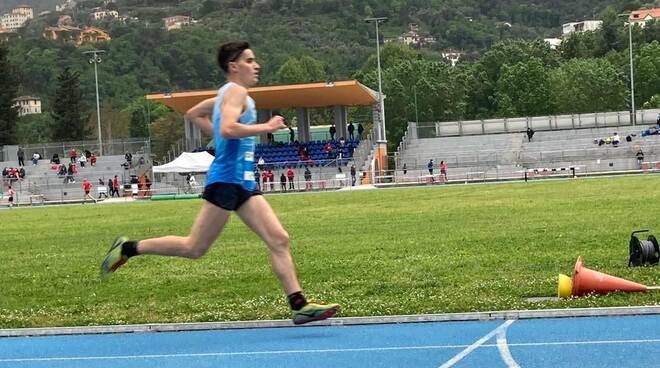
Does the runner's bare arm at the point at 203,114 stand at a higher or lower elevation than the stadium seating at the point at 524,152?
higher

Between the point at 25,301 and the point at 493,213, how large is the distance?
1466 cm

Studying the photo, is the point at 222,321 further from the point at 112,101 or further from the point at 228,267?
the point at 112,101

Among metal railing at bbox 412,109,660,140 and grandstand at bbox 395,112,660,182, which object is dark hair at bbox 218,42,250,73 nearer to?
grandstand at bbox 395,112,660,182

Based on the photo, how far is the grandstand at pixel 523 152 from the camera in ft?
187

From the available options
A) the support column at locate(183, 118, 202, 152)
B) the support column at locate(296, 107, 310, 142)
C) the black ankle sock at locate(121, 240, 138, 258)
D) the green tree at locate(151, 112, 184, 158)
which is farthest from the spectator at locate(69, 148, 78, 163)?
the black ankle sock at locate(121, 240, 138, 258)

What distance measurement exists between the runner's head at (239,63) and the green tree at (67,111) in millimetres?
105802

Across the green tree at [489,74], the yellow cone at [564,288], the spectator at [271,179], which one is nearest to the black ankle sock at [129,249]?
the yellow cone at [564,288]

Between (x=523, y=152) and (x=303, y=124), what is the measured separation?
592 inches

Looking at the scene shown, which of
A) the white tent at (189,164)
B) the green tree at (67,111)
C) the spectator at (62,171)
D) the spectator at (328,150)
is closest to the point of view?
the white tent at (189,164)

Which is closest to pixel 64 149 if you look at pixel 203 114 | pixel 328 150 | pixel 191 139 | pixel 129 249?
pixel 191 139

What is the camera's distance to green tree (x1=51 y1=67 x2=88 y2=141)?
111250 millimetres

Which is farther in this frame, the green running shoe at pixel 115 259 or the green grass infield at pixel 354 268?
the green grass infield at pixel 354 268

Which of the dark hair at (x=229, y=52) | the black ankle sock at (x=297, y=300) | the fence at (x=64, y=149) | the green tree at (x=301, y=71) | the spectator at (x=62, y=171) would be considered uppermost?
the green tree at (x=301, y=71)

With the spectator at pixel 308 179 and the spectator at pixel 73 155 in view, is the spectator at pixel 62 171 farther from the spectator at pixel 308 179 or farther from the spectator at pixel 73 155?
the spectator at pixel 308 179
